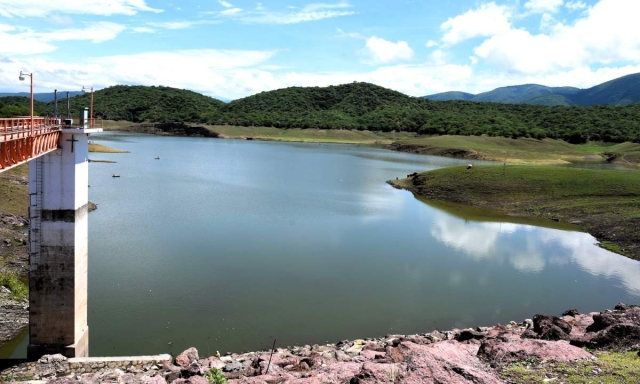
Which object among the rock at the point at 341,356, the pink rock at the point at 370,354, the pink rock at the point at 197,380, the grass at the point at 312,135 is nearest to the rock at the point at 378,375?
the pink rock at the point at 370,354

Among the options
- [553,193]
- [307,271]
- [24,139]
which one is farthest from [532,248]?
[24,139]

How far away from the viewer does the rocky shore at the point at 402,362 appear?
11883 mm

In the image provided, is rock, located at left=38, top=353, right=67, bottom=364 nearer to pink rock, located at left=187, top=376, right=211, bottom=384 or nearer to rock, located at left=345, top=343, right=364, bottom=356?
pink rock, located at left=187, top=376, right=211, bottom=384

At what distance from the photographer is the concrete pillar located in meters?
17.8

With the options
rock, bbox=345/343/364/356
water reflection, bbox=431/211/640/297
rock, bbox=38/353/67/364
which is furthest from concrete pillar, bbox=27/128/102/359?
water reflection, bbox=431/211/640/297

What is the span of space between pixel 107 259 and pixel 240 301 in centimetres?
987

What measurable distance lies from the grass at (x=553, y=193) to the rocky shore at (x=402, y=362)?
27.3 m

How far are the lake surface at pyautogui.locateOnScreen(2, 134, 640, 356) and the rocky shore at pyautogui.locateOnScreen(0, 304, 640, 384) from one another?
274cm

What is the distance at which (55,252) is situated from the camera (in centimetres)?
1802

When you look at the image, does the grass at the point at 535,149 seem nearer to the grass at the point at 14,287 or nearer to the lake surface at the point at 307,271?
the lake surface at the point at 307,271

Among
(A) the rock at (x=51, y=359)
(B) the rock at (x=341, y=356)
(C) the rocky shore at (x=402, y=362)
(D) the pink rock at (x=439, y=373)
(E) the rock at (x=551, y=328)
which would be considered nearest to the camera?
(D) the pink rock at (x=439, y=373)

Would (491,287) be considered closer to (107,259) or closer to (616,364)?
(616,364)

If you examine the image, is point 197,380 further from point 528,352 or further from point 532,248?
point 532,248

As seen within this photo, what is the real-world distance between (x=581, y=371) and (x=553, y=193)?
50383 millimetres
